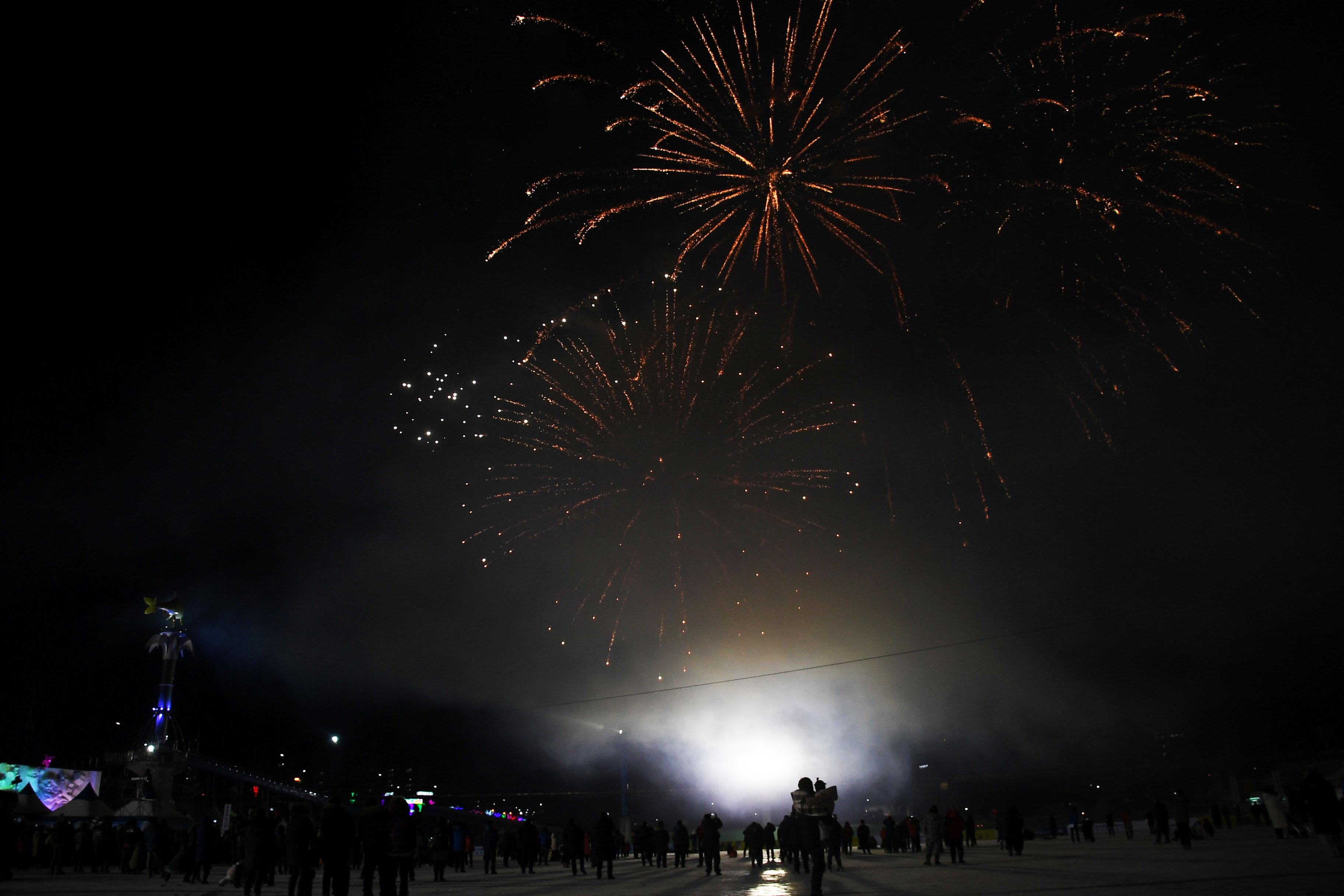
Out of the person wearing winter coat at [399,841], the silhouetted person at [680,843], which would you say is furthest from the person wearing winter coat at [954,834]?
the person wearing winter coat at [399,841]

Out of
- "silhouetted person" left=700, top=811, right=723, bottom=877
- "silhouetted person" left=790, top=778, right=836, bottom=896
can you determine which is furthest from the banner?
"silhouetted person" left=790, top=778, right=836, bottom=896

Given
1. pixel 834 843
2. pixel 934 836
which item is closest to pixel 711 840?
pixel 834 843

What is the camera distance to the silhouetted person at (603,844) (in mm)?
17297

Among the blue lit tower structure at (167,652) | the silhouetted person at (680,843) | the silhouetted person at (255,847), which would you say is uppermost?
the blue lit tower structure at (167,652)

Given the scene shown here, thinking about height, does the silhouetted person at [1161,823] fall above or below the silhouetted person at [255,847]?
below

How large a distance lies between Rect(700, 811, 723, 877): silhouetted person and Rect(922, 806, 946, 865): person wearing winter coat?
444 centimetres

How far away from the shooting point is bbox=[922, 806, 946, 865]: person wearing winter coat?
18453 mm

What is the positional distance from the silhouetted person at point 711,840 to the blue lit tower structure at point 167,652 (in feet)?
174

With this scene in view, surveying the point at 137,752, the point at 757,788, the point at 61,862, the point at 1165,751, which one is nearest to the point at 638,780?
the point at 757,788

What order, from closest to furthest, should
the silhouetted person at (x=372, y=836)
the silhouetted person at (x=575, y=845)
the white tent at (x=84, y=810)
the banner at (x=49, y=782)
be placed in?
the silhouetted person at (x=372, y=836) → the silhouetted person at (x=575, y=845) → the white tent at (x=84, y=810) → the banner at (x=49, y=782)

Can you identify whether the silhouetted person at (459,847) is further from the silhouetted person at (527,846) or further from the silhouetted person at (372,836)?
the silhouetted person at (372,836)

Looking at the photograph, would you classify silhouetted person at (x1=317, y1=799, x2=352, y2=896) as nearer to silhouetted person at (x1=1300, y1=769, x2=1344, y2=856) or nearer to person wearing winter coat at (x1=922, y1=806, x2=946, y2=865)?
person wearing winter coat at (x1=922, y1=806, x2=946, y2=865)

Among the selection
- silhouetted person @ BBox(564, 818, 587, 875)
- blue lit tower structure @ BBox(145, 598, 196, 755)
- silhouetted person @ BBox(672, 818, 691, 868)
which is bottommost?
silhouetted person @ BBox(672, 818, 691, 868)

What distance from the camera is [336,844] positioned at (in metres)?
10.6
